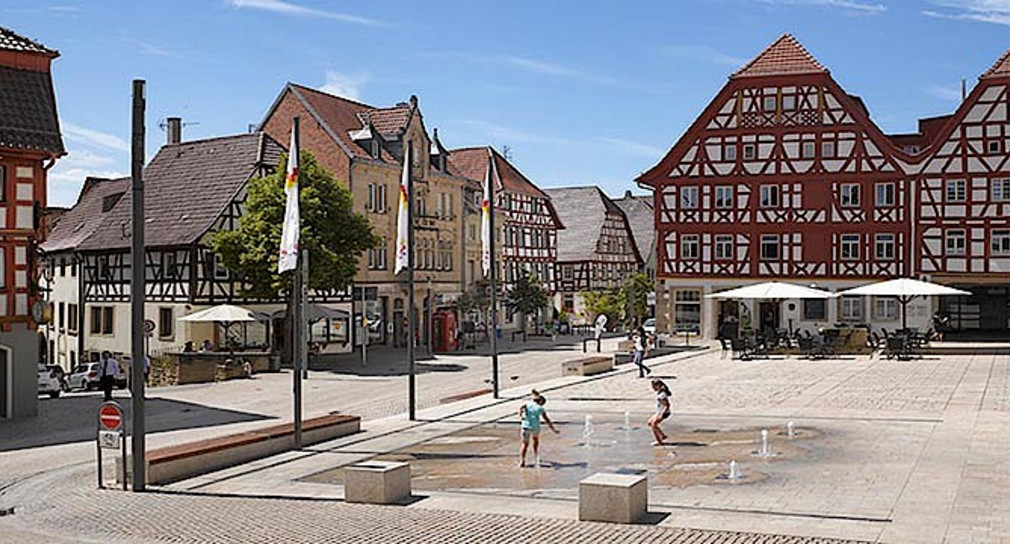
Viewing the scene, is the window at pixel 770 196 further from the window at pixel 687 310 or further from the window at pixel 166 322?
the window at pixel 166 322

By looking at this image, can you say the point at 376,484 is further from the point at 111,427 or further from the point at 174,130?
the point at 174,130

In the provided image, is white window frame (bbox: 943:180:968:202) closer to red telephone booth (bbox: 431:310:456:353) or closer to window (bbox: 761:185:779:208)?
window (bbox: 761:185:779:208)

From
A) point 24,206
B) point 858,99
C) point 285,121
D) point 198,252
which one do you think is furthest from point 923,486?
point 858,99

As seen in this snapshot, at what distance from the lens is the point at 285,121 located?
5741cm

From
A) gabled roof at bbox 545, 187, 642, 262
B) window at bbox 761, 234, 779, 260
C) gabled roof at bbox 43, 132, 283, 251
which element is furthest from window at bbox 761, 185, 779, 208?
gabled roof at bbox 545, 187, 642, 262

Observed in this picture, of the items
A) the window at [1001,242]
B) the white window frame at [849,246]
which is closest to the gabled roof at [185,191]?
the white window frame at [849,246]

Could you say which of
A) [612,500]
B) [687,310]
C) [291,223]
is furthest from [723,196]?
[612,500]

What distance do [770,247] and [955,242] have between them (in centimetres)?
825

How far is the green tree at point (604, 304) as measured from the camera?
75.1m

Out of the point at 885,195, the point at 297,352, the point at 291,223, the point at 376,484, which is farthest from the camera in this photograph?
the point at 885,195

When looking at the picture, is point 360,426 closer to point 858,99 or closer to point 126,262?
point 126,262

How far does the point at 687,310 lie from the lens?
192 feet

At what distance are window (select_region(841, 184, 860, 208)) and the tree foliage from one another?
23.3 m

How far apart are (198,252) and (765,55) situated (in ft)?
91.7
